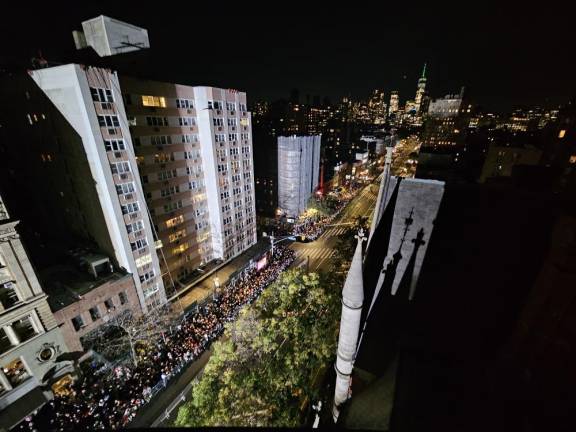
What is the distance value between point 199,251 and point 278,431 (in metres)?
44.0

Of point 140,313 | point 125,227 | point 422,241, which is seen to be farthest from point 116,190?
point 422,241

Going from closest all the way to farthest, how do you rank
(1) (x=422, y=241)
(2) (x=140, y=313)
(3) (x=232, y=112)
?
1. (1) (x=422, y=241)
2. (2) (x=140, y=313)
3. (3) (x=232, y=112)

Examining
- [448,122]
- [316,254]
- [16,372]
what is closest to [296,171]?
[316,254]

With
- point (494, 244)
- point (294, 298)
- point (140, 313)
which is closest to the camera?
point (494, 244)

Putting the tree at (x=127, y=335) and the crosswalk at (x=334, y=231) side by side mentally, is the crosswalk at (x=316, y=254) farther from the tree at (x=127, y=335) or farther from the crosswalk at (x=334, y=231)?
the tree at (x=127, y=335)

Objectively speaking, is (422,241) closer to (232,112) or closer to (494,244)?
(494,244)

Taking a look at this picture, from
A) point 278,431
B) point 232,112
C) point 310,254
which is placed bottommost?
point 310,254

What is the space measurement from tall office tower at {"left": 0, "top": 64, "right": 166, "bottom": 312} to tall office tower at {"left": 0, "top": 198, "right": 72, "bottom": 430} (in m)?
9.14

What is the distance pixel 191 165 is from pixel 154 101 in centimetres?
1025

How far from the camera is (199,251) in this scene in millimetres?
44594

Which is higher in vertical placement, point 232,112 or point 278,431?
point 232,112

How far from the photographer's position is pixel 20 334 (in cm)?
2205

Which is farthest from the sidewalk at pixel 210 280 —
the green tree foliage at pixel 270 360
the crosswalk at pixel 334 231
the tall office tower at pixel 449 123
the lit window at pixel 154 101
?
the tall office tower at pixel 449 123

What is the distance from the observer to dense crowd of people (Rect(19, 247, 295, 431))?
22344 millimetres
